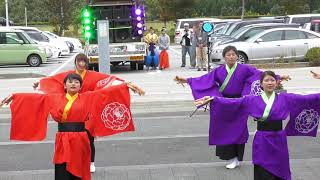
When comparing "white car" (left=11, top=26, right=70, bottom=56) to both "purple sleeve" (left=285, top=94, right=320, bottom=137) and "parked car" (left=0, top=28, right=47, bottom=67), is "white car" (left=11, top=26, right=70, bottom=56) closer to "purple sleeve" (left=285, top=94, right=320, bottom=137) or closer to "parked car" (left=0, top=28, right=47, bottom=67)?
"parked car" (left=0, top=28, right=47, bottom=67)

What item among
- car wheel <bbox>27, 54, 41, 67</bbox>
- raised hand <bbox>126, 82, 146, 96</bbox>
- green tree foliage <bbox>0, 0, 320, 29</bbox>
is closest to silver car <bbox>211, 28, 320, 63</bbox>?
car wheel <bbox>27, 54, 41, 67</bbox>

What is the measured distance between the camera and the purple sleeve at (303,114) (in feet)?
20.9

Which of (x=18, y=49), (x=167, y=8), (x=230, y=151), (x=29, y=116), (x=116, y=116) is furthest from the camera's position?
(x=167, y=8)

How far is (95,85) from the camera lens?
7262 millimetres

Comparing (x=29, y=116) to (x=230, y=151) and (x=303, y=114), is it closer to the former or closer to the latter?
(x=230, y=151)


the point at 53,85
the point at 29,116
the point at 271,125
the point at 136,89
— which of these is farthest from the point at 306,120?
the point at 29,116

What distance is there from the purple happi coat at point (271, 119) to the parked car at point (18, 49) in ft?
64.6

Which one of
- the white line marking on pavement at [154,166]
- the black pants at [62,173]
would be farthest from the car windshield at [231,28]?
the black pants at [62,173]

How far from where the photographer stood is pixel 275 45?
22328 mm

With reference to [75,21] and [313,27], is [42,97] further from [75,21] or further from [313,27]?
[75,21]

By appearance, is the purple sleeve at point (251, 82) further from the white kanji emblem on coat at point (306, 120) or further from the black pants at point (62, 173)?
the black pants at point (62, 173)

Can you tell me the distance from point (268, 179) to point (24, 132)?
9.08 feet

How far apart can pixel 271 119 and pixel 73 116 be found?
2.05 meters

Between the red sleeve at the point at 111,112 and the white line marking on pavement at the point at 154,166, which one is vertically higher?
the red sleeve at the point at 111,112
